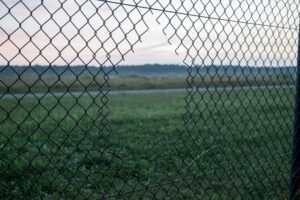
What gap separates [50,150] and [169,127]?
4.13m

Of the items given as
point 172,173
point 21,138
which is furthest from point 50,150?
point 172,173

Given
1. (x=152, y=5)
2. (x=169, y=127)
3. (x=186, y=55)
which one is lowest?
(x=169, y=127)

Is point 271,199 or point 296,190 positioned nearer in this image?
point 296,190

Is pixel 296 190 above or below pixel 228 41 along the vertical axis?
below

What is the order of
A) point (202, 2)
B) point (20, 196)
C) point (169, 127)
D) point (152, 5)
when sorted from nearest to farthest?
point (152, 5) → point (202, 2) → point (20, 196) → point (169, 127)

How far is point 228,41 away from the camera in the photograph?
12.7 feet

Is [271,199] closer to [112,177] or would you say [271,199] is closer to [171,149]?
[112,177]

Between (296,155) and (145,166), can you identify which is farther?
(145,166)

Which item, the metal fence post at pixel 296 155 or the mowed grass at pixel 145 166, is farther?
the mowed grass at pixel 145 166

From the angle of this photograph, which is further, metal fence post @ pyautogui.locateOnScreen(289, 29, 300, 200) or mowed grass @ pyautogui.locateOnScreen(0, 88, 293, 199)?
mowed grass @ pyautogui.locateOnScreen(0, 88, 293, 199)

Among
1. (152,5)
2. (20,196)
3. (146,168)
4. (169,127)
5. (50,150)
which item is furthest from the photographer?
(169,127)

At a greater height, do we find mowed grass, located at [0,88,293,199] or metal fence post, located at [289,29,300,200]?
metal fence post, located at [289,29,300,200]

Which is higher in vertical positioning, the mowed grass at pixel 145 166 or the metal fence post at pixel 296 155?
the metal fence post at pixel 296 155

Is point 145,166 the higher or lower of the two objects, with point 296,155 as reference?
lower
